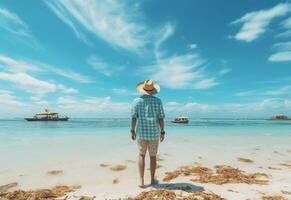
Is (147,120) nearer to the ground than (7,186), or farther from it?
farther from it

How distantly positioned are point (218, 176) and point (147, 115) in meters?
2.61

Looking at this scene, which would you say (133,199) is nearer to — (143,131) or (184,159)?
(143,131)

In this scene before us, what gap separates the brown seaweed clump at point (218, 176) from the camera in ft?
17.3

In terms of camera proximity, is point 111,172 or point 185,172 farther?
point 111,172

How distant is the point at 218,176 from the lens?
571 cm

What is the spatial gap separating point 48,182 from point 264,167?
6330 mm

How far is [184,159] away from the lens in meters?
8.30

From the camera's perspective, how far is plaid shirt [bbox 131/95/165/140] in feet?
15.5

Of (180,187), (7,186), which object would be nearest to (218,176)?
(180,187)

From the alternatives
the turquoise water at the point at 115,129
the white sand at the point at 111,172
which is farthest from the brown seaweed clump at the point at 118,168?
the turquoise water at the point at 115,129

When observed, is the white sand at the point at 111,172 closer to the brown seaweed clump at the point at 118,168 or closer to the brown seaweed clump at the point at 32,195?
the brown seaweed clump at the point at 118,168

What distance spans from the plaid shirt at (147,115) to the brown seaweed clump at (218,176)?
162 centimetres

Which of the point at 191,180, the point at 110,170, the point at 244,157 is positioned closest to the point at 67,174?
the point at 110,170

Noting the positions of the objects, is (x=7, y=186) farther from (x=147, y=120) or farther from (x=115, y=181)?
(x=147, y=120)
